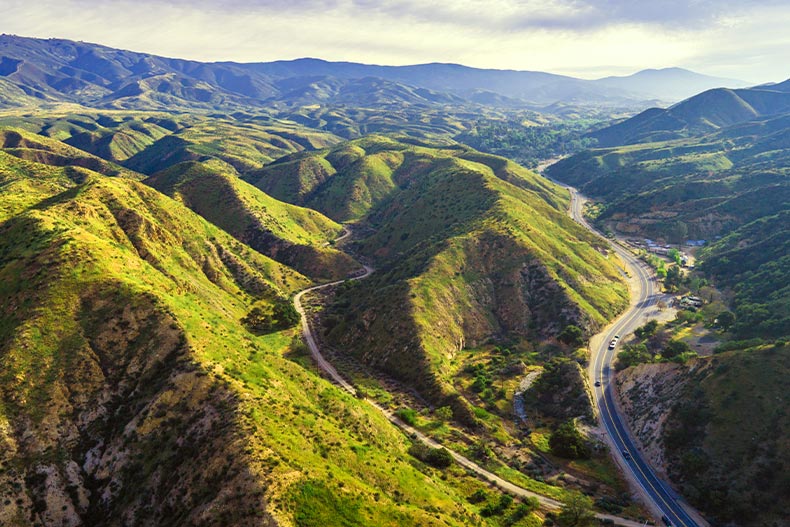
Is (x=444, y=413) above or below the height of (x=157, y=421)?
below

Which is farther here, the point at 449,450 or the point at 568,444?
the point at 568,444

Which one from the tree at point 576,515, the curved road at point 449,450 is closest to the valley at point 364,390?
the tree at point 576,515

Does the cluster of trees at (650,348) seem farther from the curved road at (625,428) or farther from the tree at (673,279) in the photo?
the tree at (673,279)

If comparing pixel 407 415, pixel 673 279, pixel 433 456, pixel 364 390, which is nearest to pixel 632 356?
pixel 407 415

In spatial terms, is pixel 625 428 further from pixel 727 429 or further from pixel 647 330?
pixel 647 330

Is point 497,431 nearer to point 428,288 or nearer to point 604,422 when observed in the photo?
point 604,422

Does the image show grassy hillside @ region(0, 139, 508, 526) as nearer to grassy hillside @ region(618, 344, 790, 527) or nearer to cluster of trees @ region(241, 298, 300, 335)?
cluster of trees @ region(241, 298, 300, 335)
